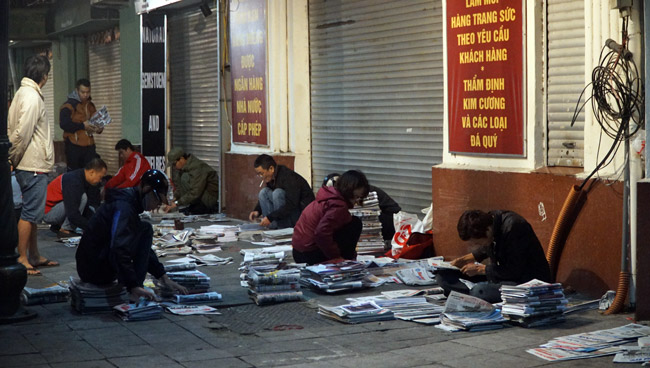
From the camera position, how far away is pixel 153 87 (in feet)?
57.1

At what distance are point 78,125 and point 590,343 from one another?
11482mm

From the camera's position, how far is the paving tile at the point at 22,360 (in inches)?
234

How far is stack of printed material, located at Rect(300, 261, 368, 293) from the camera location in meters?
8.26

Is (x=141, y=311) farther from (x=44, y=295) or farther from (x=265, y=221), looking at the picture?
(x=265, y=221)

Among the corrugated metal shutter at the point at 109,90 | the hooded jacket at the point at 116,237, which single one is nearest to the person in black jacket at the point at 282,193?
the hooded jacket at the point at 116,237

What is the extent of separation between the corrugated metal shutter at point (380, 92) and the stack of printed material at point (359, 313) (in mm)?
3783

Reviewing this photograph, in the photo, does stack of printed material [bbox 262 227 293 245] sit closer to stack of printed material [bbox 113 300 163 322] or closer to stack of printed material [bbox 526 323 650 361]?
stack of printed material [bbox 113 300 163 322]

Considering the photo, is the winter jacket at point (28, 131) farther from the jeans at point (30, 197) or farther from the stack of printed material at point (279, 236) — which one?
the stack of printed material at point (279, 236)

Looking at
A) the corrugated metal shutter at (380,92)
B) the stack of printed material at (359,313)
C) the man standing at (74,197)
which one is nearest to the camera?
the stack of printed material at (359,313)

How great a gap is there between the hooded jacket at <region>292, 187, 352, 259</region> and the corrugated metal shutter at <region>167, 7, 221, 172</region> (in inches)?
262

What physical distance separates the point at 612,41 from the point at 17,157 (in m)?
5.76

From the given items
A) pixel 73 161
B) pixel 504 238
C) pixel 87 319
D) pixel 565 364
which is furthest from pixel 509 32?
pixel 73 161

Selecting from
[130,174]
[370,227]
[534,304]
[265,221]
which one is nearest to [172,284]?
[534,304]

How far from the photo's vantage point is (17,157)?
9508 millimetres
